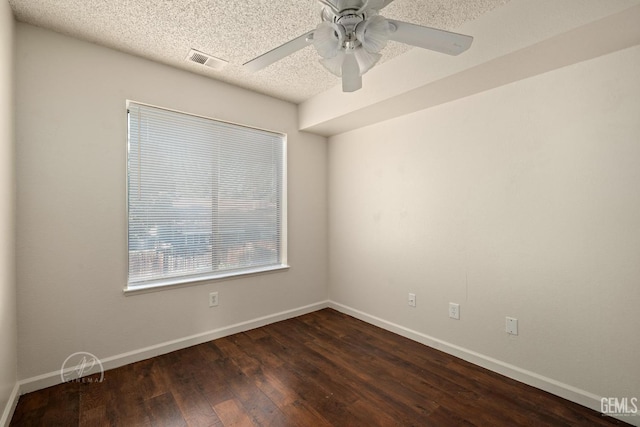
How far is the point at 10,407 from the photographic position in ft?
5.66

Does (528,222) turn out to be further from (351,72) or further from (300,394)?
(300,394)

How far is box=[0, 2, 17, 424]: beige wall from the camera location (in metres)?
1.60

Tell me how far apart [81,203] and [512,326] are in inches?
133

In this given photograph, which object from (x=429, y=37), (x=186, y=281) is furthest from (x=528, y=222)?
(x=186, y=281)

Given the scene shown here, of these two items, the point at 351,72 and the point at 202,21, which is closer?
the point at 351,72

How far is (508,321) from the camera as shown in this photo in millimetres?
2168

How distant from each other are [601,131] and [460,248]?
1196mm

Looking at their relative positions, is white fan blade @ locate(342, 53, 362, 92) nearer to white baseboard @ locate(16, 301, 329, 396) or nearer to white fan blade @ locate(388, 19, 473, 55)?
white fan blade @ locate(388, 19, 473, 55)

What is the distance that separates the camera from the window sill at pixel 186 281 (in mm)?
2372

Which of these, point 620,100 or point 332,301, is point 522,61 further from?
point 332,301

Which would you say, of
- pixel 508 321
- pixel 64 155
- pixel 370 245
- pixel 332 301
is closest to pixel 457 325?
pixel 508 321

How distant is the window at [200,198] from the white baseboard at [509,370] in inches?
59.9

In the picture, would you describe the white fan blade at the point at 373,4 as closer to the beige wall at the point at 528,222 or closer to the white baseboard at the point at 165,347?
the beige wall at the point at 528,222

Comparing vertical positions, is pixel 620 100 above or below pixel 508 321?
above
